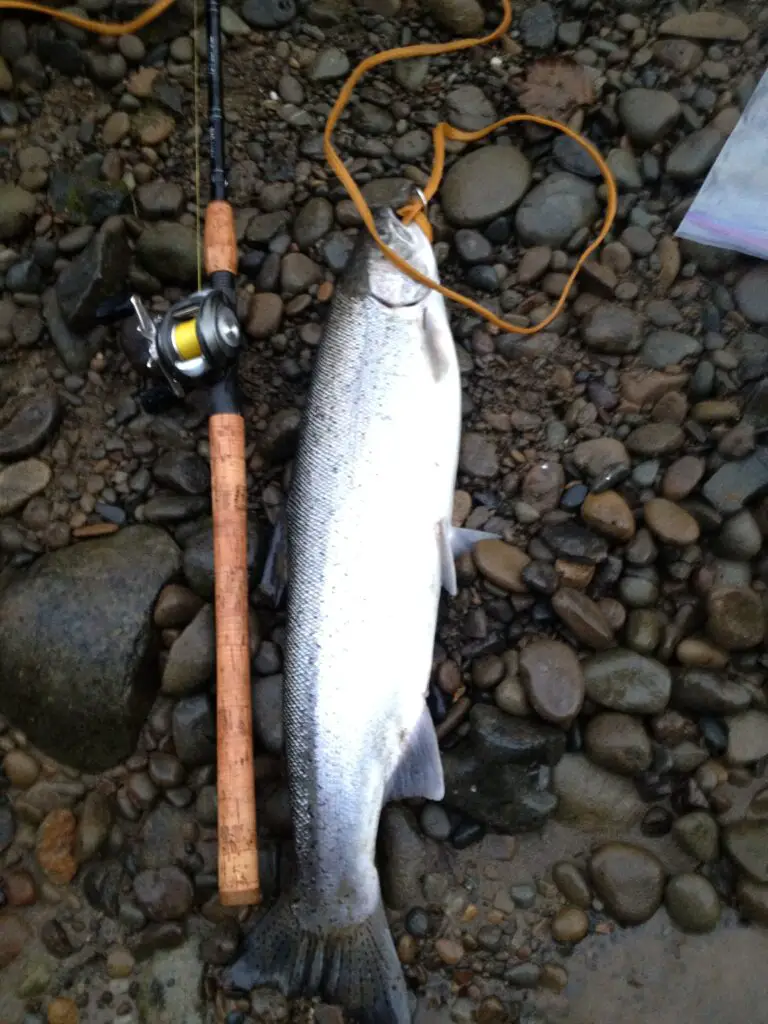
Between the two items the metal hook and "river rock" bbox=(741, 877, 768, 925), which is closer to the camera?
"river rock" bbox=(741, 877, 768, 925)

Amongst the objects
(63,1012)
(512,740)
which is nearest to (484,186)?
(512,740)

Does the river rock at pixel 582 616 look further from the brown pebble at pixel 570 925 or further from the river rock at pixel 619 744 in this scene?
the brown pebble at pixel 570 925

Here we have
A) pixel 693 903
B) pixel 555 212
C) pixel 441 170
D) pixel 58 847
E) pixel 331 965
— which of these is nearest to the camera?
pixel 331 965

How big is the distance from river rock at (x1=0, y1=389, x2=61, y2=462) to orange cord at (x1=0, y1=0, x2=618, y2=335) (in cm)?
152

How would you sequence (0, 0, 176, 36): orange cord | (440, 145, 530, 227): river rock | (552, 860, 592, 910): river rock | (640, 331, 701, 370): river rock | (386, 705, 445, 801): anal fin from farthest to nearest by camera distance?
(0, 0, 176, 36): orange cord
(440, 145, 530, 227): river rock
(640, 331, 701, 370): river rock
(552, 860, 592, 910): river rock
(386, 705, 445, 801): anal fin

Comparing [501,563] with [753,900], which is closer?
[753,900]

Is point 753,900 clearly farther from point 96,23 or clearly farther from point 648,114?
point 96,23

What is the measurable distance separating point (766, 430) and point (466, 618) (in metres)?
1.39

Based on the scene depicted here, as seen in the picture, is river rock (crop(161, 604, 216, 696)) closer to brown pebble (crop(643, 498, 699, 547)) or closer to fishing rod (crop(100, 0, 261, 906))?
fishing rod (crop(100, 0, 261, 906))

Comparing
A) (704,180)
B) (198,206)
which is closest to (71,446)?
(198,206)

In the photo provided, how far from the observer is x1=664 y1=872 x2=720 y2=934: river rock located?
2693 millimetres

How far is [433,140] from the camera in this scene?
329 cm

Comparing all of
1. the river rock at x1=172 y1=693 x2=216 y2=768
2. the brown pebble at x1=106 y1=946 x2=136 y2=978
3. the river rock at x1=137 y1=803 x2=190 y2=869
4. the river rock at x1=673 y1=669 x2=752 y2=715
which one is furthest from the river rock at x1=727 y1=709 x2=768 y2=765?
the brown pebble at x1=106 y1=946 x2=136 y2=978

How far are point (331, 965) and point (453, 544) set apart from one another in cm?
154
